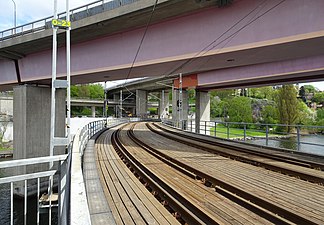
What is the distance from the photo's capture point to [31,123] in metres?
18.2

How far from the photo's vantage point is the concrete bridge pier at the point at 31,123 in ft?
59.2

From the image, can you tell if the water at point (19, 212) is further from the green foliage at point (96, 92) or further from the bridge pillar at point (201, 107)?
the green foliage at point (96, 92)

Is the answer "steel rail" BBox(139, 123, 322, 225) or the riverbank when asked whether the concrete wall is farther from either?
"steel rail" BBox(139, 123, 322, 225)

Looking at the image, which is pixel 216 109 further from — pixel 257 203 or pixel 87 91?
pixel 257 203

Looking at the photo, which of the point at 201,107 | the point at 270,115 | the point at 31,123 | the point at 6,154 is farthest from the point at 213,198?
the point at 270,115

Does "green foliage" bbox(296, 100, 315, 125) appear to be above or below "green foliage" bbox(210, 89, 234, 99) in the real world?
below

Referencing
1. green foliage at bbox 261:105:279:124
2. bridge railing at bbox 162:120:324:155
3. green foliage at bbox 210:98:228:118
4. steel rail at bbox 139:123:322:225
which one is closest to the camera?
steel rail at bbox 139:123:322:225

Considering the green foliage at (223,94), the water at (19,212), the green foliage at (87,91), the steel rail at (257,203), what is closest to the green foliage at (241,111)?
the green foliage at (223,94)

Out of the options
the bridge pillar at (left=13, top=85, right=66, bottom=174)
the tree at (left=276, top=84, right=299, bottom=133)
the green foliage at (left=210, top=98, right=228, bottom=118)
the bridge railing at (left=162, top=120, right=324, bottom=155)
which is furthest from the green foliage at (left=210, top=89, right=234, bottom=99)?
the bridge pillar at (left=13, top=85, right=66, bottom=174)

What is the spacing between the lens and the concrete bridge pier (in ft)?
59.2

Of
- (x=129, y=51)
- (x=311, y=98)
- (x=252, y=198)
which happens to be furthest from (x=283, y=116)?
(x=311, y=98)

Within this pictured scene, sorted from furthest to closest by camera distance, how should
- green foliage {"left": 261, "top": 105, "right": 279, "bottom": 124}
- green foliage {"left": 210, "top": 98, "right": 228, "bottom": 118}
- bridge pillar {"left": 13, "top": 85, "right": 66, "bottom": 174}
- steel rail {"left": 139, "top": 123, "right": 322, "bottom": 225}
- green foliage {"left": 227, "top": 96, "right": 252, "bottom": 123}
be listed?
green foliage {"left": 210, "top": 98, "right": 228, "bottom": 118} → green foliage {"left": 227, "top": 96, "right": 252, "bottom": 123} → green foliage {"left": 261, "top": 105, "right": 279, "bottom": 124} → bridge pillar {"left": 13, "top": 85, "right": 66, "bottom": 174} → steel rail {"left": 139, "top": 123, "right": 322, "bottom": 225}

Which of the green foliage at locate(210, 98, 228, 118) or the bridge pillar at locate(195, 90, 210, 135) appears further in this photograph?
the green foliage at locate(210, 98, 228, 118)

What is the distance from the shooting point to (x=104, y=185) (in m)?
6.44
